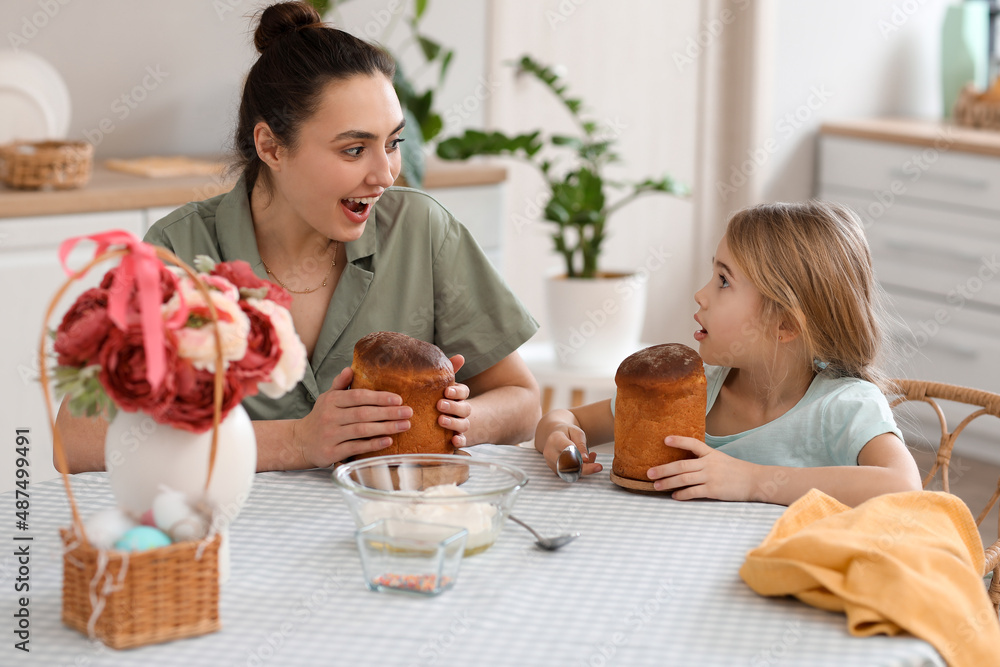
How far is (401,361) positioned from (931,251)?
2.96m

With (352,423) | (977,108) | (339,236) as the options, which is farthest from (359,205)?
(977,108)

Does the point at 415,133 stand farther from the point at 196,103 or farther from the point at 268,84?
the point at 268,84

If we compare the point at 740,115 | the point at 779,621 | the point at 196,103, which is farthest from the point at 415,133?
the point at 779,621

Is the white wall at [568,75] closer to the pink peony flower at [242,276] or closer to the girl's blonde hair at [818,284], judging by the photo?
the girl's blonde hair at [818,284]

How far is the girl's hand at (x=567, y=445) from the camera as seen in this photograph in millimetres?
1398

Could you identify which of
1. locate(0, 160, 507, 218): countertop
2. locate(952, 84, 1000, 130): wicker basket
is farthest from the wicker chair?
locate(952, 84, 1000, 130): wicker basket

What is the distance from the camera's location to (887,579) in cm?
98

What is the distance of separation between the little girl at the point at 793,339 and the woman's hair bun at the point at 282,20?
0.75 meters

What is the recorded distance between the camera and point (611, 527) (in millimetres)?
1219

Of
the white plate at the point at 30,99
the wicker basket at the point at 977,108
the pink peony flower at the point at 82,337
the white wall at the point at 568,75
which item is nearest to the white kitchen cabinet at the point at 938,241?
the wicker basket at the point at 977,108

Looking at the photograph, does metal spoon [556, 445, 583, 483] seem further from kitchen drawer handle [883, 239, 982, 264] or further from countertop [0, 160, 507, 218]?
kitchen drawer handle [883, 239, 982, 264]

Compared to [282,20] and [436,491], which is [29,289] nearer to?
[282,20]

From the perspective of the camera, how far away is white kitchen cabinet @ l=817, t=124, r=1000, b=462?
356 cm

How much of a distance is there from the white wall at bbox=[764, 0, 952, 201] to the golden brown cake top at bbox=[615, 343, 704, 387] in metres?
2.99
